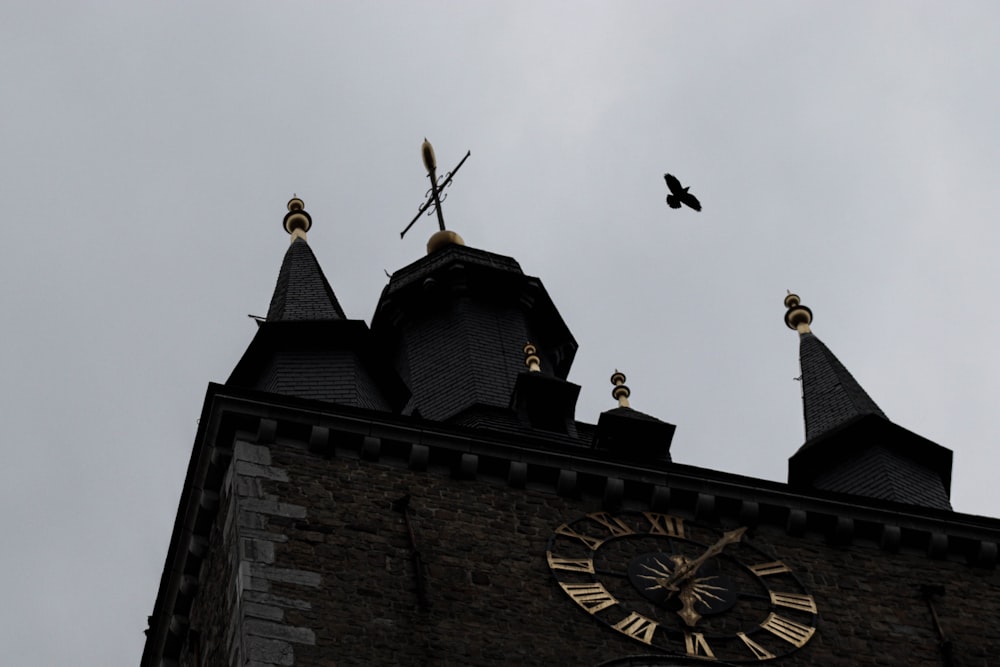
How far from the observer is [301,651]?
20.8 m

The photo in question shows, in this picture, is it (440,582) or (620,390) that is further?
(620,390)

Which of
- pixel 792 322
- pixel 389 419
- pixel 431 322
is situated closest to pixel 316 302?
pixel 431 322

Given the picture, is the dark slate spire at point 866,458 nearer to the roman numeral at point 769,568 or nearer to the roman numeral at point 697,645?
the roman numeral at point 769,568

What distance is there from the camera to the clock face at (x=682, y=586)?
22484 mm

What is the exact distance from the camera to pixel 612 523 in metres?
24.0

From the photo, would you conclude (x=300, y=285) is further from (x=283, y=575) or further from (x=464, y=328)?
(x=283, y=575)

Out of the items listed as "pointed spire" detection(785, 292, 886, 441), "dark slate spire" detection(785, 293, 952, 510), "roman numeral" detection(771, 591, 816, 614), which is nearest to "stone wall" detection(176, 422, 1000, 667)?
"roman numeral" detection(771, 591, 816, 614)

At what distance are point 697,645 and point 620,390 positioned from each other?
24.1ft

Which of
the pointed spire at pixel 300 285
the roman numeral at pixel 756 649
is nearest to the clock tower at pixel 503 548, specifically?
the roman numeral at pixel 756 649

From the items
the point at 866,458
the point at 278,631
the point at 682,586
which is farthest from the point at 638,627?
the point at 866,458

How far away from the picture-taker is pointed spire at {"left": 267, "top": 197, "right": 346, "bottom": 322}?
28.0 metres

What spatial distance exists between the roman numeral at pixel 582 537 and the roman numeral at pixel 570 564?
0.38 meters

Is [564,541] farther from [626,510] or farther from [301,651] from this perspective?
[301,651]

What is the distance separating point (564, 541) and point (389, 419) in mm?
2225
